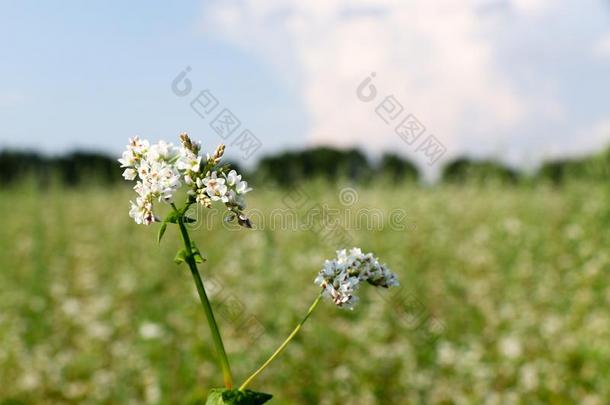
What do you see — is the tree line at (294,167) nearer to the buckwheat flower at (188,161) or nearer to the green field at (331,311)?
the green field at (331,311)

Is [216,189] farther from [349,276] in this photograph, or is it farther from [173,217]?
[349,276]

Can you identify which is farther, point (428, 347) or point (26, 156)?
point (26, 156)

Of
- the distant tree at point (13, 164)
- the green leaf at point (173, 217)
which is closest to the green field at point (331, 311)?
the green leaf at point (173, 217)

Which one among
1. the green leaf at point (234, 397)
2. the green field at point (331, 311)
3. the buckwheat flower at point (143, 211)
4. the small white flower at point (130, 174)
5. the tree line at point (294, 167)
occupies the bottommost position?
the green leaf at point (234, 397)

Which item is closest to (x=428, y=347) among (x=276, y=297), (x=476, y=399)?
(x=476, y=399)

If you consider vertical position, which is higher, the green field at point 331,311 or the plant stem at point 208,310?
the green field at point 331,311

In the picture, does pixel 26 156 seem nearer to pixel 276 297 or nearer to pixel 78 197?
pixel 78 197

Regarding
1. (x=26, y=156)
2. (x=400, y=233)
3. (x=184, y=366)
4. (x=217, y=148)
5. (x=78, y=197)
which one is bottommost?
(x=217, y=148)
